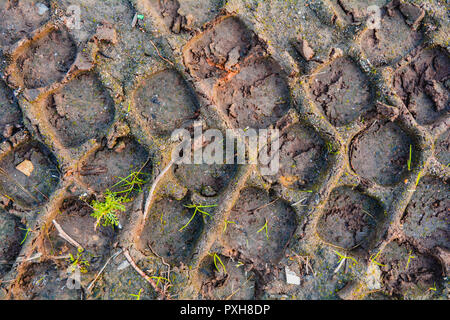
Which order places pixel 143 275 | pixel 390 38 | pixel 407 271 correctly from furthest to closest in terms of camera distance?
1. pixel 390 38
2. pixel 407 271
3. pixel 143 275

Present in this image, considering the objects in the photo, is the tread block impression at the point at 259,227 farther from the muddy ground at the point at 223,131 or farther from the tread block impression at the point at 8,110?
the tread block impression at the point at 8,110

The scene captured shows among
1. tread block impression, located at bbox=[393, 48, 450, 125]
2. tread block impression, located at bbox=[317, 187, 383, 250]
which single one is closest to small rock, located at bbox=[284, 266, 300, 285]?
tread block impression, located at bbox=[317, 187, 383, 250]

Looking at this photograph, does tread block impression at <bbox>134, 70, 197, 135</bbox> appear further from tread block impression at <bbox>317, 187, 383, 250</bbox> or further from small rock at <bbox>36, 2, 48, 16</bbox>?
tread block impression at <bbox>317, 187, 383, 250</bbox>

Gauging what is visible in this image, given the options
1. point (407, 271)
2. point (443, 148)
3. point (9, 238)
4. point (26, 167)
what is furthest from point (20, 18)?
point (407, 271)

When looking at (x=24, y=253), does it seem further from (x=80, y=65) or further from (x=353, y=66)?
(x=353, y=66)

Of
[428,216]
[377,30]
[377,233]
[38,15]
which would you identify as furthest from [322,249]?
[38,15]

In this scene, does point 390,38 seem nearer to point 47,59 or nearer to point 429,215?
point 429,215
